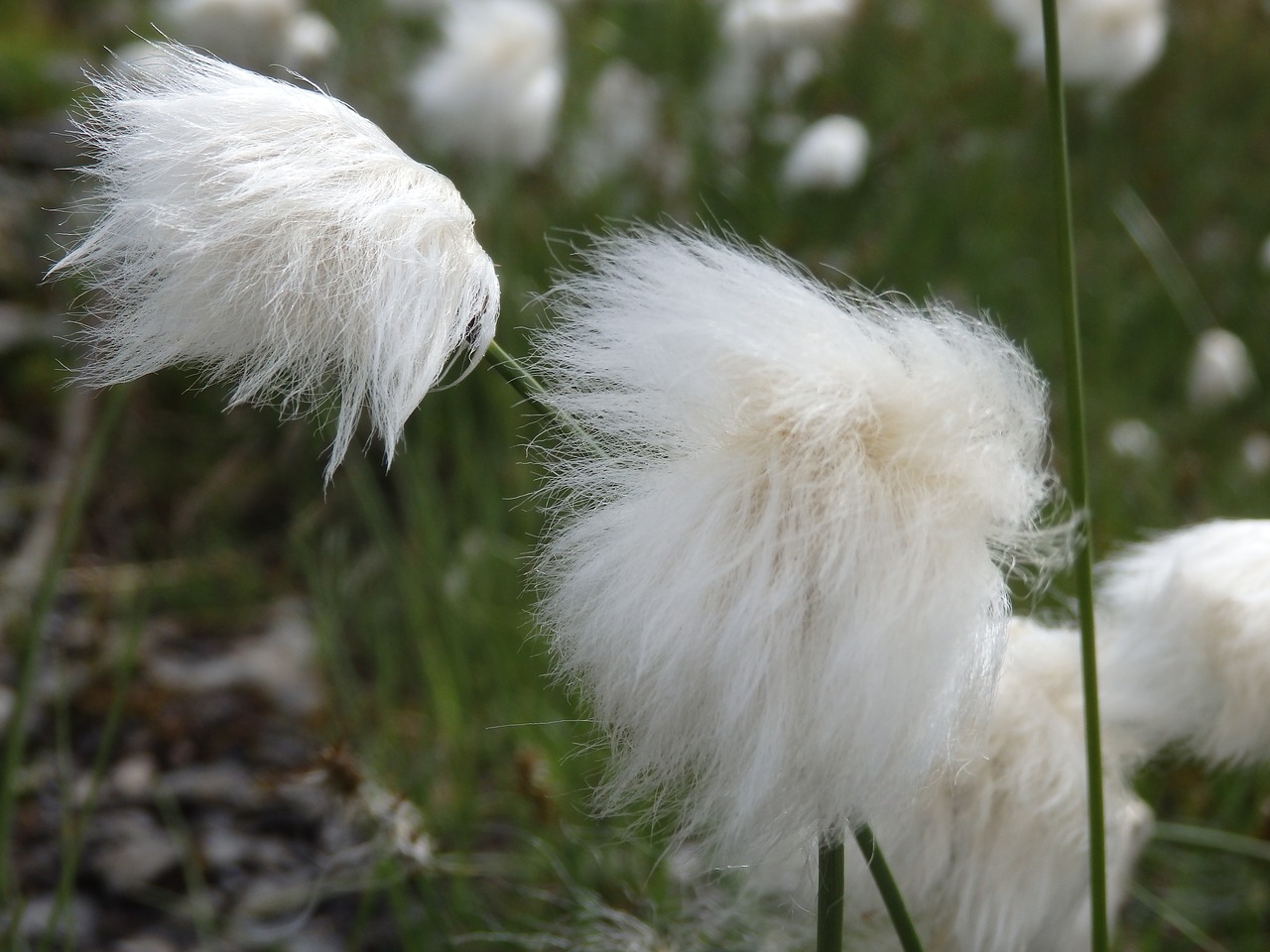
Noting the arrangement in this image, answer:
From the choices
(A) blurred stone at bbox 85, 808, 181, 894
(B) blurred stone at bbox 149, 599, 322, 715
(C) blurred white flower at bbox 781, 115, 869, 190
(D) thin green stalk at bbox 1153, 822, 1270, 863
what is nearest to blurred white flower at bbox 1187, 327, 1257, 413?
(C) blurred white flower at bbox 781, 115, 869, 190

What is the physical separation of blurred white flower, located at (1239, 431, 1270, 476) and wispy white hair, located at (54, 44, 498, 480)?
6.72 ft

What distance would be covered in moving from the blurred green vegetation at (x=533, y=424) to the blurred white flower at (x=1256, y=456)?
0.13 feet

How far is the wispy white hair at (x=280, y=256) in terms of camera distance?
0.47 meters

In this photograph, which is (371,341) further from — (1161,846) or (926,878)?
(1161,846)

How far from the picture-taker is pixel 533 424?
1.17 meters

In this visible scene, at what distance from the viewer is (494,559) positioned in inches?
69.4

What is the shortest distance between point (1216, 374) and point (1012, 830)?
1.91m

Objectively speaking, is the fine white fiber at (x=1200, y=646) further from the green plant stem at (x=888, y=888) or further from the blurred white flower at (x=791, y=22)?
the blurred white flower at (x=791, y=22)

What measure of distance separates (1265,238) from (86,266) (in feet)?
10.5

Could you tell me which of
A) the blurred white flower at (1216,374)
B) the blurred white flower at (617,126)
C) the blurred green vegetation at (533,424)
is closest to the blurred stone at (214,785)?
the blurred green vegetation at (533,424)

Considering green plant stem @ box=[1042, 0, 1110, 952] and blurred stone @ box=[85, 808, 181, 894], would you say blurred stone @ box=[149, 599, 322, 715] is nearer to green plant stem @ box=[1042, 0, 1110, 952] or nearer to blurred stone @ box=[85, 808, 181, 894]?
blurred stone @ box=[85, 808, 181, 894]

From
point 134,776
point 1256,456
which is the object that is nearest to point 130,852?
point 134,776

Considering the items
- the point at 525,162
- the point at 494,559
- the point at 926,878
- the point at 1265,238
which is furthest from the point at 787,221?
the point at 926,878

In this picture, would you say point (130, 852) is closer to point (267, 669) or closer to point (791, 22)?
point (267, 669)
